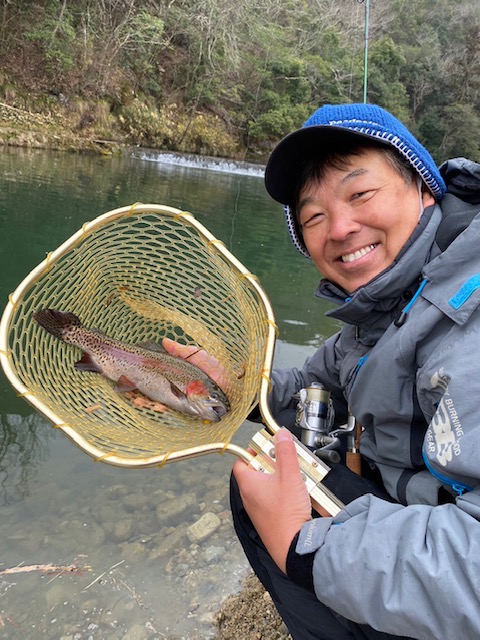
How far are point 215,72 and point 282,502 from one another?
29292mm

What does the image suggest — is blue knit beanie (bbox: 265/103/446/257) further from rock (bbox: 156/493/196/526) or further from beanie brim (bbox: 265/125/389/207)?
rock (bbox: 156/493/196/526)

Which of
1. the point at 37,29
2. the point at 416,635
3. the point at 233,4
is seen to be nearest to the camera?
the point at 416,635

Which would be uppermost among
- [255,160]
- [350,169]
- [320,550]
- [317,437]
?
[350,169]

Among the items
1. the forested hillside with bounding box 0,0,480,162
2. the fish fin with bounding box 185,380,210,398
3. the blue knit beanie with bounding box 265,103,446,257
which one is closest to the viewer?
the blue knit beanie with bounding box 265,103,446,257

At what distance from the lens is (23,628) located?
6.38ft

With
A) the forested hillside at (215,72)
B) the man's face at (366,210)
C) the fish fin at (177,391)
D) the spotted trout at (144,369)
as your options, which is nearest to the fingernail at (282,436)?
the man's face at (366,210)

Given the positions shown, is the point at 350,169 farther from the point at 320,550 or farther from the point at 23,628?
the point at 23,628

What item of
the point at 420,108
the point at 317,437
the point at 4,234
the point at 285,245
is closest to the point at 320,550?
the point at 317,437

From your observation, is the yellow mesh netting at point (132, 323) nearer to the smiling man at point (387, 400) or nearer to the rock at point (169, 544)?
the smiling man at point (387, 400)

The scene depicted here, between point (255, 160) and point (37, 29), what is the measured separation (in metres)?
11.9

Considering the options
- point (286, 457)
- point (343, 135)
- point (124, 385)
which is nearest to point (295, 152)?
point (343, 135)

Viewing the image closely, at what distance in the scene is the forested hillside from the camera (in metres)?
19.5

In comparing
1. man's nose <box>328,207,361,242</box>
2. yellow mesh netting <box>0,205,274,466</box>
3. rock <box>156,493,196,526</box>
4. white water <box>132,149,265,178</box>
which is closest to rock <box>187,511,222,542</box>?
rock <box>156,493,196,526</box>

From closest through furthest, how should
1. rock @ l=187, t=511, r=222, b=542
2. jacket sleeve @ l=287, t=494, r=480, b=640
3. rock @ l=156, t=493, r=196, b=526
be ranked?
1. jacket sleeve @ l=287, t=494, r=480, b=640
2. rock @ l=187, t=511, r=222, b=542
3. rock @ l=156, t=493, r=196, b=526
